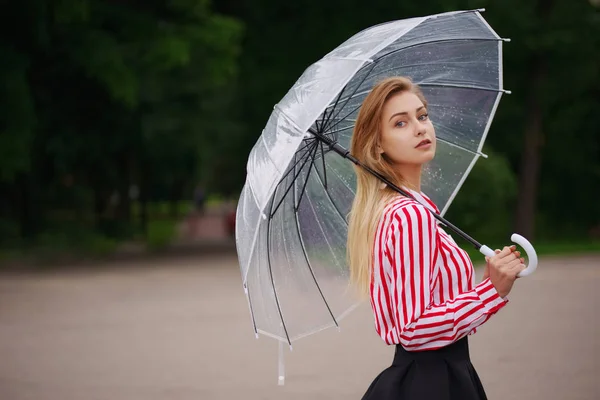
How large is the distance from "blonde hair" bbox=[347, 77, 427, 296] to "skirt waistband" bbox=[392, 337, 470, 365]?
0.24m

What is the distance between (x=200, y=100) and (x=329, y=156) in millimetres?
25833

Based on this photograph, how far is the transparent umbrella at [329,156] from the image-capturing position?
380 centimetres

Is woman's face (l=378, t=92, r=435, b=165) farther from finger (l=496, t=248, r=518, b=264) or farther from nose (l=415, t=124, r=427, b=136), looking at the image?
finger (l=496, t=248, r=518, b=264)

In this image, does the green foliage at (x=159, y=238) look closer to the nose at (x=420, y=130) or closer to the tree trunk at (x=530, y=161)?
the tree trunk at (x=530, y=161)

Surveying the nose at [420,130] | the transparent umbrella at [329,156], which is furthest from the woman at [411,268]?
the transparent umbrella at [329,156]

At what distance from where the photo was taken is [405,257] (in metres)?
2.78

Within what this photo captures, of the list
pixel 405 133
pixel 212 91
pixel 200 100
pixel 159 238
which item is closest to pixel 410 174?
pixel 405 133

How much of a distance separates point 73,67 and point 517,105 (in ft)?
46.2

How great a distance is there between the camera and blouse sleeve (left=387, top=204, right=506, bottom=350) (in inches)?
110

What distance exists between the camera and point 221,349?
378 inches

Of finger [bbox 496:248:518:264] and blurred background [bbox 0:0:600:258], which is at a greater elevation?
finger [bbox 496:248:518:264]

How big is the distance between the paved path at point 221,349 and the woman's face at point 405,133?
171 inches

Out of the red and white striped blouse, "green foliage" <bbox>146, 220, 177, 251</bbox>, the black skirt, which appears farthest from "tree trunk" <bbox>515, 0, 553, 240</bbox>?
the red and white striped blouse

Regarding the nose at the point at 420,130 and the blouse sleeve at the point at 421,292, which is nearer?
the blouse sleeve at the point at 421,292
